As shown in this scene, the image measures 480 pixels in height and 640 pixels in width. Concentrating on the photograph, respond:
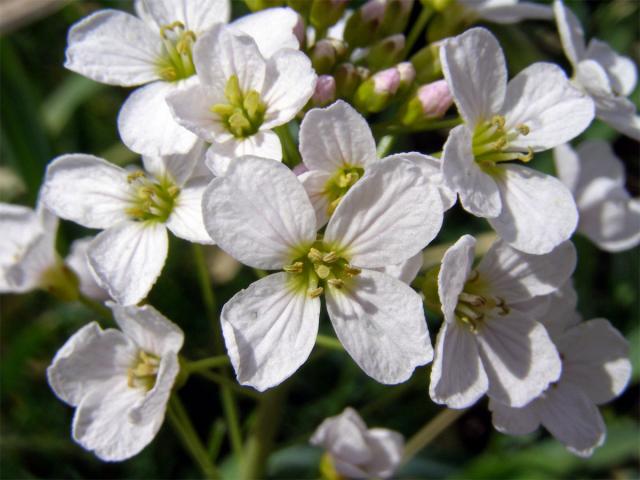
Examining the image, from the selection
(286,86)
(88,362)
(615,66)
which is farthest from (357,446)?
(615,66)

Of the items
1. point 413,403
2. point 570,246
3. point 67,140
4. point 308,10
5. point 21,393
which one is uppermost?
point 308,10

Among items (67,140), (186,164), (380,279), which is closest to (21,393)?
(67,140)

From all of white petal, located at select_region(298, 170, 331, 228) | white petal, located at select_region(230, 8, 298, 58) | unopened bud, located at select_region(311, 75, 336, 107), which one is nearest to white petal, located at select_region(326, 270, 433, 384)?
white petal, located at select_region(298, 170, 331, 228)

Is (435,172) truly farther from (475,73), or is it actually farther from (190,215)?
(190,215)

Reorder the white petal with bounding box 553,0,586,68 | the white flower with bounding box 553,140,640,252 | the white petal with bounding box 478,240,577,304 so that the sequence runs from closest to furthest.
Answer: the white petal with bounding box 478,240,577,304 < the white petal with bounding box 553,0,586,68 < the white flower with bounding box 553,140,640,252

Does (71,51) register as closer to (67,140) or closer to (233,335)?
(233,335)

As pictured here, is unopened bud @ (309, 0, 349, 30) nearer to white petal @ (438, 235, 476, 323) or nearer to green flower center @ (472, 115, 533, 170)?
green flower center @ (472, 115, 533, 170)
